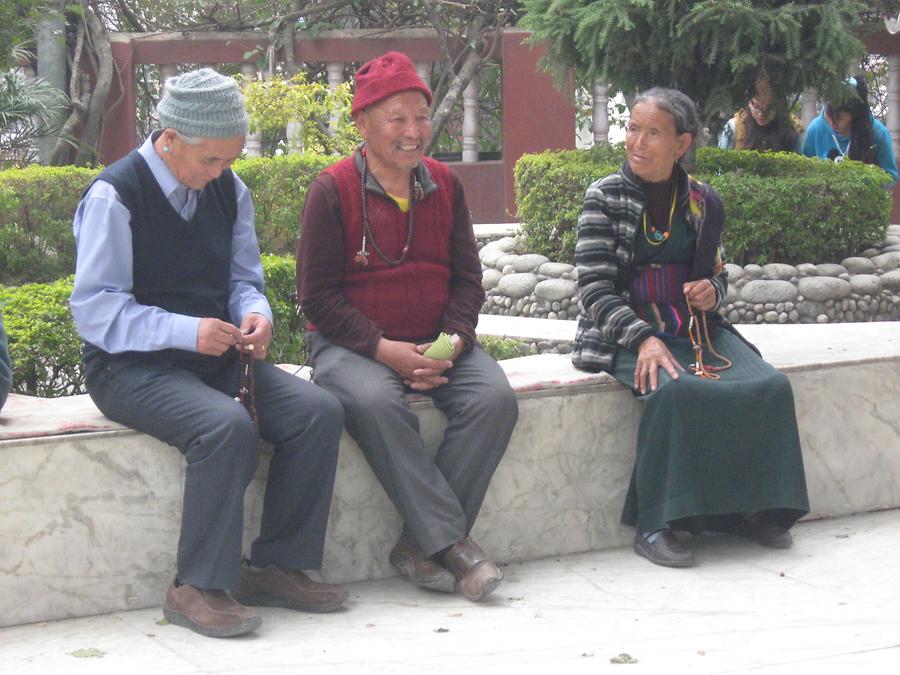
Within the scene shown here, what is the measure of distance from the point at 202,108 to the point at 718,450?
1959mm

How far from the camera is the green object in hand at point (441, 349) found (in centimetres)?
425

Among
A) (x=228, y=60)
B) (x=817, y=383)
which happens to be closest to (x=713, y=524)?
(x=817, y=383)

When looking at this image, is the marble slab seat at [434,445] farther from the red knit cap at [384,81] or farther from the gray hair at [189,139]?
the red knit cap at [384,81]

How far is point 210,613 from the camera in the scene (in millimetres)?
3695

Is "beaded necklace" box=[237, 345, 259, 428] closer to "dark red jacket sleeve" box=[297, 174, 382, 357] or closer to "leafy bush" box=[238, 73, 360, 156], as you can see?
"dark red jacket sleeve" box=[297, 174, 382, 357]

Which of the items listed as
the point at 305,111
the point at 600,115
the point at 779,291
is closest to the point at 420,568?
the point at 779,291

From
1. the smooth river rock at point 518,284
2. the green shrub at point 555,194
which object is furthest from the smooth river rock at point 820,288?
the smooth river rock at point 518,284

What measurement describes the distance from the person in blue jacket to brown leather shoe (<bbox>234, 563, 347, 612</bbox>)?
240 inches

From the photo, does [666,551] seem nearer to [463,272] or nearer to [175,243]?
[463,272]

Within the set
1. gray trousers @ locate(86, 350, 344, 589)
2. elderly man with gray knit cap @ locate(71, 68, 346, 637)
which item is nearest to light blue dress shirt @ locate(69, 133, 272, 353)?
elderly man with gray knit cap @ locate(71, 68, 346, 637)

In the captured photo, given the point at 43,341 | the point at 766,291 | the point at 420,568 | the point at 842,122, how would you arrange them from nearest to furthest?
the point at 420,568
the point at 43,341
the point at 766,291
the point at 842,122

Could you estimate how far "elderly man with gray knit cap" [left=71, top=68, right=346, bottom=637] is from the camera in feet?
12.2

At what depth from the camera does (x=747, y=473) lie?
175 inches

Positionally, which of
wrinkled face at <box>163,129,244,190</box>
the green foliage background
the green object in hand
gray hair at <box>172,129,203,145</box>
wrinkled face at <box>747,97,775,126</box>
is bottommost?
the green object in hand
